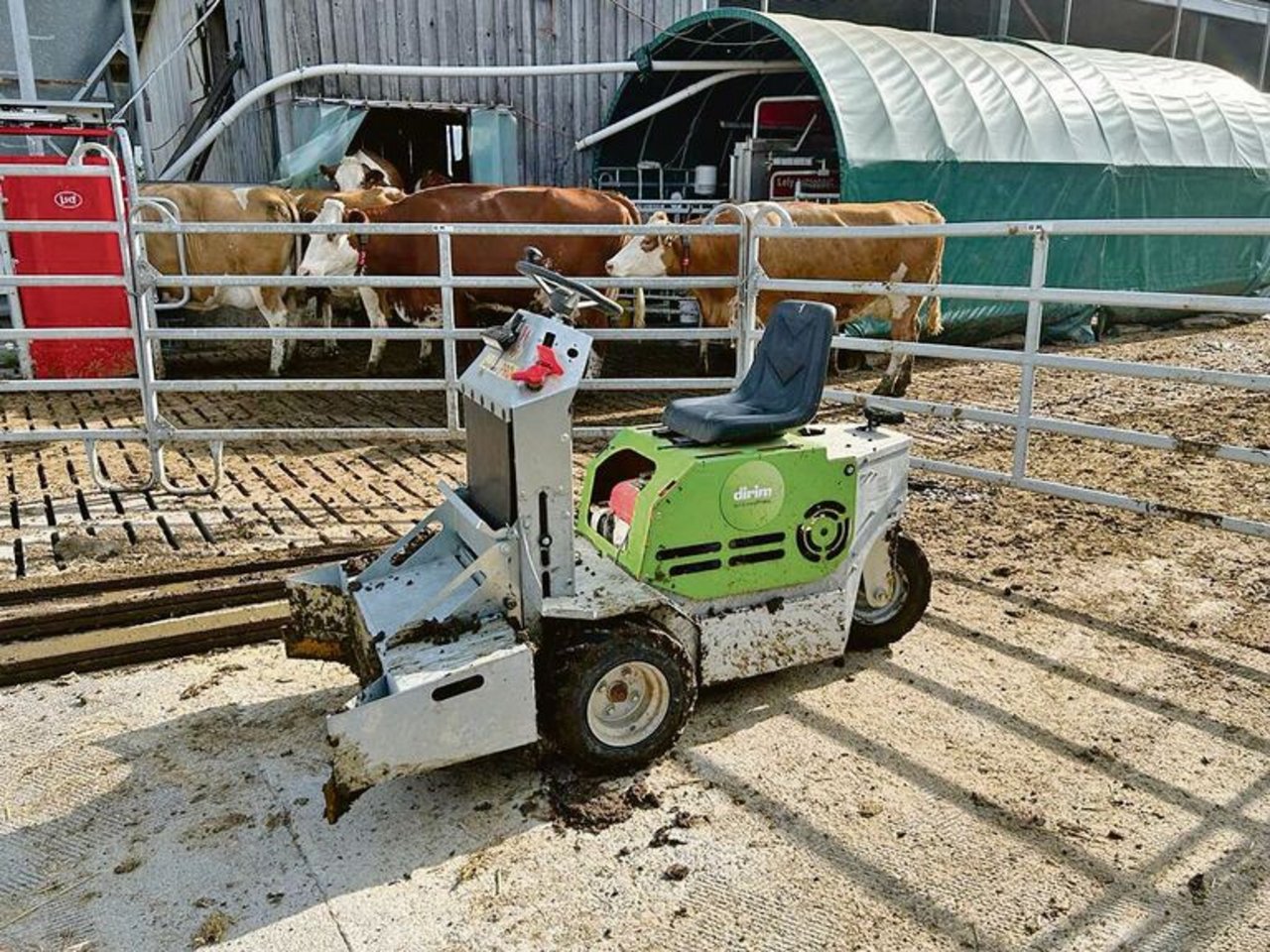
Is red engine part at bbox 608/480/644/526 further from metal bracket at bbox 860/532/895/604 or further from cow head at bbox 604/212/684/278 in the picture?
cow head at bbox 604/212/684/278

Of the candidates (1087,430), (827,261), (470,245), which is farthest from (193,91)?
(1087,430)

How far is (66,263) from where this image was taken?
721 cm

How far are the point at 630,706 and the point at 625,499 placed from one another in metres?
0.69

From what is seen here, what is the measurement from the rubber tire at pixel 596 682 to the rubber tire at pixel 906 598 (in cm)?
95

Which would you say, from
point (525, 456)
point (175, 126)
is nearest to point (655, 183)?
point (175, 126)

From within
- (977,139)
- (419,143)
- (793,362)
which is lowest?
(793,362)

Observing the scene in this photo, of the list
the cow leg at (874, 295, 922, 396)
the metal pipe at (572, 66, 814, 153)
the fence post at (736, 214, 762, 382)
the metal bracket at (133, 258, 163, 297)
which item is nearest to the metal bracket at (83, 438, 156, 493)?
the metal bracket at (133, 258, 163, 297)

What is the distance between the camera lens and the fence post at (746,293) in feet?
18.9

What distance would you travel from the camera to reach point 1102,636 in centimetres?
358

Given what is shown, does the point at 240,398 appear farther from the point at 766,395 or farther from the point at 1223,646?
the point at 1223,646

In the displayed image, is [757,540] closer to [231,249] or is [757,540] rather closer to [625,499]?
[625,499]

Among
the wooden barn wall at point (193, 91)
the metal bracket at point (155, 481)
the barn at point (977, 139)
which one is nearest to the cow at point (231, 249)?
the wooden barn wall at point (193, 91)

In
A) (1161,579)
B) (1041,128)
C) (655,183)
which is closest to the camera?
(1161,579)

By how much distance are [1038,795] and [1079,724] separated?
0.45 meters
